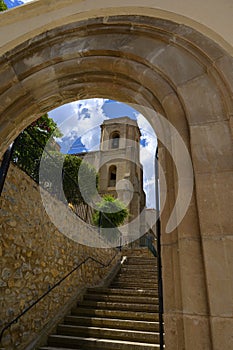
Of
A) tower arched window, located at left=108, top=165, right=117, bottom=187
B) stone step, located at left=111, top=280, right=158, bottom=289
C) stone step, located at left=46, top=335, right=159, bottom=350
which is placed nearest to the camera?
stone step, located at left=46, top=335, right=159, bottom=350

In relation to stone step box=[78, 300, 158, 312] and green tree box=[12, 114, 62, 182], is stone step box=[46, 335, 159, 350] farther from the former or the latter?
green tree box=[12, 114, 62, 182]

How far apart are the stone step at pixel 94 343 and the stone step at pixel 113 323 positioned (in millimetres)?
423

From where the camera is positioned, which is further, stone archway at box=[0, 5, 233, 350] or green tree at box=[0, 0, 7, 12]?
green tree at box=[0, 0, 7, 12]

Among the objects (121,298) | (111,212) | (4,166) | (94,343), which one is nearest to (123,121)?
(111,212)

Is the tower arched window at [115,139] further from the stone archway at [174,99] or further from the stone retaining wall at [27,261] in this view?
the stone archway at [174,99]

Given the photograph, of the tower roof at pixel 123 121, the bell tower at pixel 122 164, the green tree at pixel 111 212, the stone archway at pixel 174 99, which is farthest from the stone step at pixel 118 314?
the tower roof at pixel 123 121

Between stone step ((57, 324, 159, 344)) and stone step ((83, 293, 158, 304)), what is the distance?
931mm

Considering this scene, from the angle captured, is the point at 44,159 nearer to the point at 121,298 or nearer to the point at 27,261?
the point at 27,261

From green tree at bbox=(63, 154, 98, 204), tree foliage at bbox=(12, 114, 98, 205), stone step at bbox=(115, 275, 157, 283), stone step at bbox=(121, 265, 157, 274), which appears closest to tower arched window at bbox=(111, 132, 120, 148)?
green tree at bbox=(63, 154, 98, 204)

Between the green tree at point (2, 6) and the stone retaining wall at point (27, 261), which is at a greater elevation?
the green tree at point (2, 6)

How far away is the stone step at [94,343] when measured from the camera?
373 cm

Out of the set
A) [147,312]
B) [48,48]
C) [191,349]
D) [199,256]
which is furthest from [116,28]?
[147,312]

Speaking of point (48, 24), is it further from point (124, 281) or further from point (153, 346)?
point (124, 281)

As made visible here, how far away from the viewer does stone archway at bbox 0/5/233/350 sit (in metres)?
1.21
